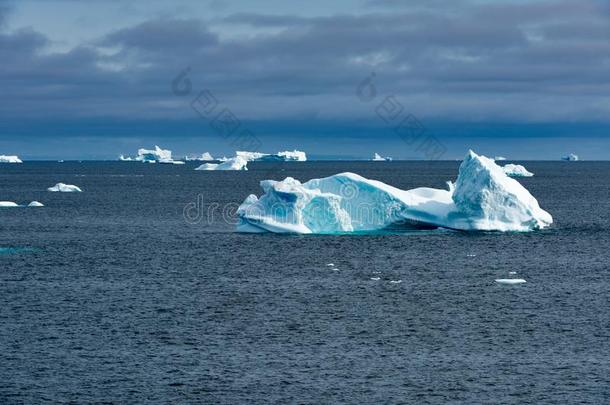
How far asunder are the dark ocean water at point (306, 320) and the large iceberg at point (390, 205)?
0.98 m

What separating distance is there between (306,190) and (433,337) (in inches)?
822

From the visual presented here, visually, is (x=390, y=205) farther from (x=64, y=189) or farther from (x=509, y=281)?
(x=64, y=189)

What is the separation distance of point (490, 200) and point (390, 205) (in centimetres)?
511

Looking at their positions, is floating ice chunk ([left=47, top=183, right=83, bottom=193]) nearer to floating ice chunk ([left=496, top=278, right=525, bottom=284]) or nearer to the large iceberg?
the large iceberg

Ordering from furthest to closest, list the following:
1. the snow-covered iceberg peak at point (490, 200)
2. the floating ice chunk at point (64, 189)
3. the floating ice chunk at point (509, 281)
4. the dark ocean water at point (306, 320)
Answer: the floating ice chunk at point (64, 189) → the snow-covered iceberg peak at point (490, 200) → the floating ice chunk at point (509, 281) → the dark ocean water at point (306, 320)

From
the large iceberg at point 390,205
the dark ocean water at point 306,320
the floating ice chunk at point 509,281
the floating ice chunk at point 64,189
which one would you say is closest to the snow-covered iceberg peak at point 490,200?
the large iceberg at point 390,205

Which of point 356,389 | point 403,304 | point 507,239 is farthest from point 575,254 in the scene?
point 356,389

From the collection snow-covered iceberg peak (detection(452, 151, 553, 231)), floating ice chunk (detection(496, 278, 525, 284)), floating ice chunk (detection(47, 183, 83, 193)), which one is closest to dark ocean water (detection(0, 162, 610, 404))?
floating ice chunk (detection(496, 278, 525, 284))

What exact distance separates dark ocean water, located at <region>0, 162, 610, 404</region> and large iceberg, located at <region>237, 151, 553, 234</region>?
982 millimetres

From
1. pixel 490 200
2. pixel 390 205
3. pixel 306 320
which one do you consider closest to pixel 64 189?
pixel 390 205

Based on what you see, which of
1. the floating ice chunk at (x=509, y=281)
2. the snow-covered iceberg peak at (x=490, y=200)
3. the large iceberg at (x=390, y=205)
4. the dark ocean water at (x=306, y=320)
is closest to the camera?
the dark ocean water at (x=306, y=320)

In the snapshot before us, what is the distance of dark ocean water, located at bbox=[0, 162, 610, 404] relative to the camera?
19688 millimetres

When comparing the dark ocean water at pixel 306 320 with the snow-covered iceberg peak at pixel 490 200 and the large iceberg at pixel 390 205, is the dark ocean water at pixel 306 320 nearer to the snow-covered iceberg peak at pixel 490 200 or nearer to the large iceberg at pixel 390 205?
the large iceberg at pixel 390 205

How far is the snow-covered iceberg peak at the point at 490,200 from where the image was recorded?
146ft
